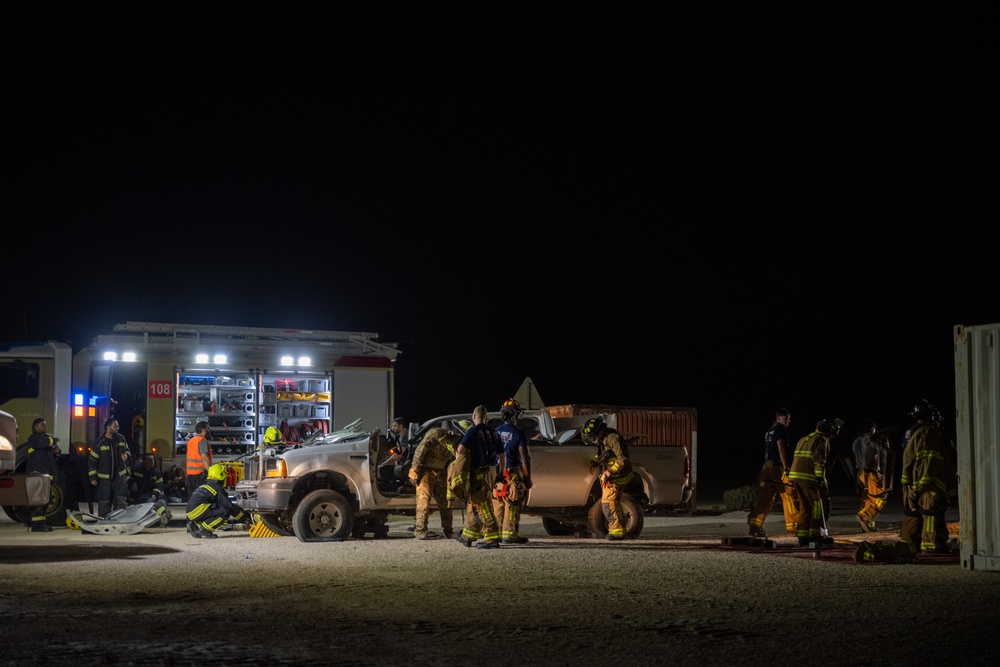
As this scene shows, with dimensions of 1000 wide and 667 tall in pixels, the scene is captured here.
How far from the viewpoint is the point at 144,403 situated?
19.9 m

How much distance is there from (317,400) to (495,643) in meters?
14.6

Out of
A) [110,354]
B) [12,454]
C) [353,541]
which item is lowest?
[353,541]

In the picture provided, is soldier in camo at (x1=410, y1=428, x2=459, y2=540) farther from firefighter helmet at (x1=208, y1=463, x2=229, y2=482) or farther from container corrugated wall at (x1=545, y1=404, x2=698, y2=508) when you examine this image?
container corrugated wall at (x1=545, y1=404, x2=698, y2=508)

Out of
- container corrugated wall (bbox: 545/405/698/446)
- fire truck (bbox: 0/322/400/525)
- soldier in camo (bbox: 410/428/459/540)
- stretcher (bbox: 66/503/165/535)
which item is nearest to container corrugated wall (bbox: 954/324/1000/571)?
soldier in camo (bbox: 410/428/459/540)

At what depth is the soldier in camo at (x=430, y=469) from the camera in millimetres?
13906

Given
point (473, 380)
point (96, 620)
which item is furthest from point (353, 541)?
point (473, 380)

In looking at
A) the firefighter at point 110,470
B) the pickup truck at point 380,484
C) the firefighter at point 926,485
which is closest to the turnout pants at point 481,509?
the pickup truck at point 380,484

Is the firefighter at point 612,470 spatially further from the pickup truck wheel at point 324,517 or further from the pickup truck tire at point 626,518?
the pickup truck wheel at point 324,517

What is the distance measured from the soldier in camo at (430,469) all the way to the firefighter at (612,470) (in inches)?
65.8

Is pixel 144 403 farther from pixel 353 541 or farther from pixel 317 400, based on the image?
pixel 353 541

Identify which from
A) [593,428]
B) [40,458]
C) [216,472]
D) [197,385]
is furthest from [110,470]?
[593,428]

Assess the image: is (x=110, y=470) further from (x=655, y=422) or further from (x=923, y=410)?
(x=923, y=410)

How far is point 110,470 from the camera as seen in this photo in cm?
1709

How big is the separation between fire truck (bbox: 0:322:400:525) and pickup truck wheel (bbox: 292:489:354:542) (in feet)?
14.7
